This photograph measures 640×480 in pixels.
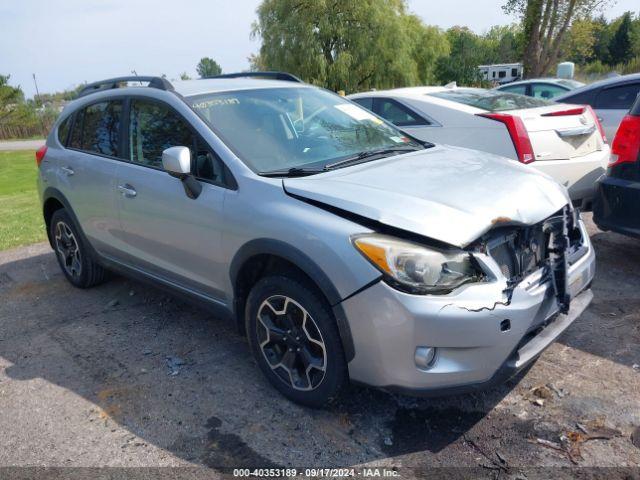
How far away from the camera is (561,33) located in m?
24.0

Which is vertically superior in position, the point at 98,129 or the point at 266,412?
the point at 98,129

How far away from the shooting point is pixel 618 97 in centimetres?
728

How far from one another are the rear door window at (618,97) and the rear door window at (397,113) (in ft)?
9.41

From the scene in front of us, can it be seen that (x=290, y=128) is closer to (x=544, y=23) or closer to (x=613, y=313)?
(x=613, y=313)

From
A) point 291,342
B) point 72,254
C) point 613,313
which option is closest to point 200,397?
point 291,342

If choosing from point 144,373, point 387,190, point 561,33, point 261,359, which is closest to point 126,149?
point 144,373

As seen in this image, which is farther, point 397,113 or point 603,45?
point 603,45

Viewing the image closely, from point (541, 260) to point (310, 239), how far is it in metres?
1.27

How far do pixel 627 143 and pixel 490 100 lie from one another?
1961 millimetres

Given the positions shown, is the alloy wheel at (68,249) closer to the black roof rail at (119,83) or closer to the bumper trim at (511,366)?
the black roof rail at (119,83)

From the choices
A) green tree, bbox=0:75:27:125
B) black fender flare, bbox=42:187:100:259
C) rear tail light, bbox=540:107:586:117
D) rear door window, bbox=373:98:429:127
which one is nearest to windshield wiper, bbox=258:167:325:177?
black fender flare, bbox=42:187:100:259

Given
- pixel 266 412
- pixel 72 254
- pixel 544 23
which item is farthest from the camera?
pixel 544 23

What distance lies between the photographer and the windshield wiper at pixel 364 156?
3.37 meters

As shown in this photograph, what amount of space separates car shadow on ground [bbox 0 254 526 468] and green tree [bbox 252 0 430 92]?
78.6ft
